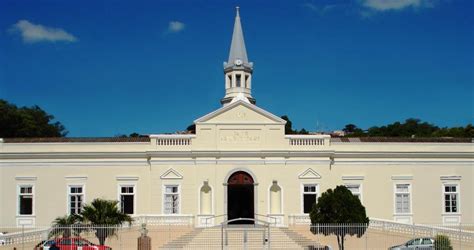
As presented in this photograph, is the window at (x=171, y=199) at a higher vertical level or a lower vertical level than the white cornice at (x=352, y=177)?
lower

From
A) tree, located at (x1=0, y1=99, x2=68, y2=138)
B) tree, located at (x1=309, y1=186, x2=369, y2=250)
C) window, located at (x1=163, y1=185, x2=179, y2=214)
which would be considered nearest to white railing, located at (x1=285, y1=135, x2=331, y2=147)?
window, located at (x1=163, y1=185, x2=179, y2=214)

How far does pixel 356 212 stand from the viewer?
83.9ft

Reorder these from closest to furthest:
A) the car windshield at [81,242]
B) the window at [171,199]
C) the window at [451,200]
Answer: the car windshield at [81,242] → the window at [171,199] → the window at [451,200]

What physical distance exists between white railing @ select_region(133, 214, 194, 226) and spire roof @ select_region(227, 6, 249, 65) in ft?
41.4

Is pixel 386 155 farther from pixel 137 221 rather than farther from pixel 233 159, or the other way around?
pixel 137 221

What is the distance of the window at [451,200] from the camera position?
35312 millimetres

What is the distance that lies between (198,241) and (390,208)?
1168 cm

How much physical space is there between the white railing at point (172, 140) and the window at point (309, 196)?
6.53 m

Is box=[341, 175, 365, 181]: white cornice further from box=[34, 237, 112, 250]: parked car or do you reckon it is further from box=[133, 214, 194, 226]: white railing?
box=[34, 237, 112, 250]: parked car

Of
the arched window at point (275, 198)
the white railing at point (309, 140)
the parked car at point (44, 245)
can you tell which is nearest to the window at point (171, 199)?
the arched window at point (275, 198)

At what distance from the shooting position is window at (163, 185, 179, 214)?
111 ft

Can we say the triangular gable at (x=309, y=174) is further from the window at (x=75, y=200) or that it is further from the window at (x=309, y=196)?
the window at (x=75, y=200)

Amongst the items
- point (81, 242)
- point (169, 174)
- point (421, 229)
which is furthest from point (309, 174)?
point (81, 242)

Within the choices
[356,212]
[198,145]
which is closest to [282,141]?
[198,145]
